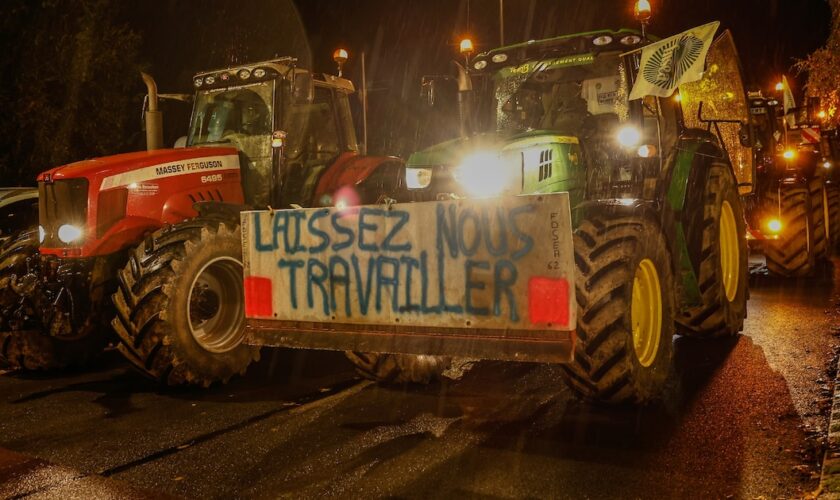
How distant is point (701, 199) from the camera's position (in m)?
7.30

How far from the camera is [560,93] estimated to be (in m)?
7.39

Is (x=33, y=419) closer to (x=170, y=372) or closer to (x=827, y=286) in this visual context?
(x=170, y=372)

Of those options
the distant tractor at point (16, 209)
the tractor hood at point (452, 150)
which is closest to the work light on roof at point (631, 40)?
the tractor hood at point (452, 150)

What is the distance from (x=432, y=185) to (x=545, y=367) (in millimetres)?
1935

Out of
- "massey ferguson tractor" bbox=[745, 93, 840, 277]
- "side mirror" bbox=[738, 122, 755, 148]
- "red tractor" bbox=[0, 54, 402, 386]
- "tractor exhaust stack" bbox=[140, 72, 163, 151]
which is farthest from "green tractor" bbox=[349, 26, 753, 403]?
"massey ferguson tractor" bbox=[745, 93, 840, 277]

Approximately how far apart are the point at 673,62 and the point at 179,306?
4.47 m

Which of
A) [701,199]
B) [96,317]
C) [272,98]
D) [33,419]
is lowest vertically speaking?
[33,419]

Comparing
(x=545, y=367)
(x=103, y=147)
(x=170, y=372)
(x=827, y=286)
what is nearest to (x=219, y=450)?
(x=170, y=372)

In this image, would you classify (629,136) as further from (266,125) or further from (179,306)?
(179,306)

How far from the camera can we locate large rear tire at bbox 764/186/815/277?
1165cm

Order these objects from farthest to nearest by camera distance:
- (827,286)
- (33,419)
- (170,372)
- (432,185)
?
(827,286) → (432,185) → (170,372) → (33,419)

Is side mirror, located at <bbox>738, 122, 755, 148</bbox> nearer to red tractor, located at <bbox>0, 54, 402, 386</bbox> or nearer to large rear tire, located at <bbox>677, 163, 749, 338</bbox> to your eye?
large rear tire, located at <bbox>677, 163, 749, 338</bbox>

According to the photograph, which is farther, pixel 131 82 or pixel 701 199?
pixel 131 82

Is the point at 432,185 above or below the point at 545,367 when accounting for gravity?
above
